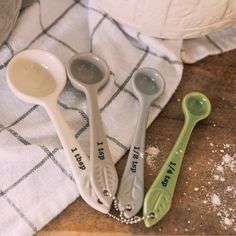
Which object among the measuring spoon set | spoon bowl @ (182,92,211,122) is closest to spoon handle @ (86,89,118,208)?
the measuring spoon set

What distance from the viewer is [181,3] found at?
1.75 ft

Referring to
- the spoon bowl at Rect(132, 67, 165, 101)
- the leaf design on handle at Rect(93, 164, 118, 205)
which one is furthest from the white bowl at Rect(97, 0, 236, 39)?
the leaf design on handle at Rect(93, 164, 118, 205)

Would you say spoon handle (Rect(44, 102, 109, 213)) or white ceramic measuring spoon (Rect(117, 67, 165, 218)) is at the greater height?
spoon handle (Rect(44, 102, 109, 213))

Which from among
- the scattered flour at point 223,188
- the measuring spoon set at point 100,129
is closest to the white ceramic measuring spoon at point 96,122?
the measuring spoon set at point 100,129

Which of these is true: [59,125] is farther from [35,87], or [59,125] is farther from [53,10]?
[53,10]

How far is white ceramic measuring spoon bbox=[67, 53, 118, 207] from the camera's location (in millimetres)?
509

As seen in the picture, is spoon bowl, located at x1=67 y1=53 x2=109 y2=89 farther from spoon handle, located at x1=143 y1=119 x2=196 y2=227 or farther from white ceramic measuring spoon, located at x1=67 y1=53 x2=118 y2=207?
spoon handle, located at x1=143 y1=119 x2=196 y2=227

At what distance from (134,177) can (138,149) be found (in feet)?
0.11

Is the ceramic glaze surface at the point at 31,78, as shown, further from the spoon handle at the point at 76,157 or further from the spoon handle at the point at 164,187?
the spoon handle at the point at 164,187

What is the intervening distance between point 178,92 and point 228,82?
7cm

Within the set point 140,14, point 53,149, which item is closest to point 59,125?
point 53,149

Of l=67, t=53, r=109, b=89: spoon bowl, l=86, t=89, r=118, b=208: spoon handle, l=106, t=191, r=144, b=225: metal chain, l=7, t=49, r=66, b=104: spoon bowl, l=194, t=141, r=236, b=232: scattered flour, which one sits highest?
l=7, t=49, r=66, b=104: spoon bowl

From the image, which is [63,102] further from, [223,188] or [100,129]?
[223,188]

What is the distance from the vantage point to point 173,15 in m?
0.55
